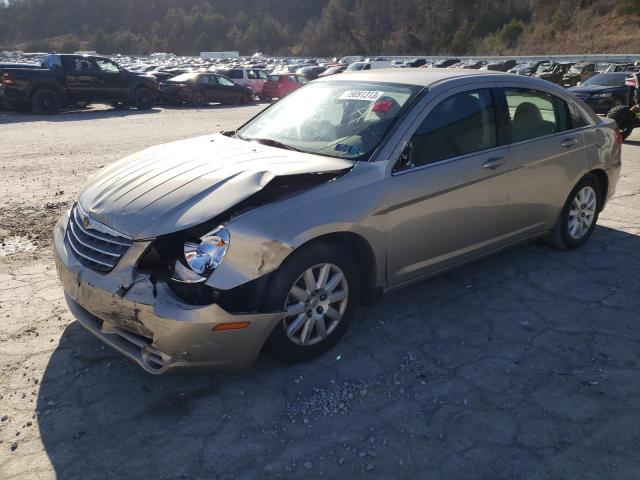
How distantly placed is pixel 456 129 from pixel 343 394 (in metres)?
2.08

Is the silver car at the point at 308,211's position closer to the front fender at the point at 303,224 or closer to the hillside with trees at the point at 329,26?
the front fender at the point at 303,224

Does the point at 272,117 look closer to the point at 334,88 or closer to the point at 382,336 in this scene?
the point at 334,88

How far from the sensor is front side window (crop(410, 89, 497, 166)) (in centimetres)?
384

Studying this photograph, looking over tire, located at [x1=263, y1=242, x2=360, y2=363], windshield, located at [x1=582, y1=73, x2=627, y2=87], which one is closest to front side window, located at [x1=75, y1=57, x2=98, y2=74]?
windshield, located at [x1=582, y1=73, x2=627, y2=87]

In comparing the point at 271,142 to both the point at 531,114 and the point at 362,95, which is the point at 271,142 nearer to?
the point at 362,95

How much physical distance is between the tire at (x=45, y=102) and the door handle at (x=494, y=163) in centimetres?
1683

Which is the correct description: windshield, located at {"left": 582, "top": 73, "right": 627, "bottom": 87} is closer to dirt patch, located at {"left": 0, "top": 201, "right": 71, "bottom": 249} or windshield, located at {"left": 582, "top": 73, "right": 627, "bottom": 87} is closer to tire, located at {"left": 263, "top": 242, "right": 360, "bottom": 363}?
dirt patch, located at {"left": 0, "top": 201, "right": 71, "bottom": 249}

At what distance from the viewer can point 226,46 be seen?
115 metres

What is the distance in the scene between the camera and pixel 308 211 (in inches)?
126

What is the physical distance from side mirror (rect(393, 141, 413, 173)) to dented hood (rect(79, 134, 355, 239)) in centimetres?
31

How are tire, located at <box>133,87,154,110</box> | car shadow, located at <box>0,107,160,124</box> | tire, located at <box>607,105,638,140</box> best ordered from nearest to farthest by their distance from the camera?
tire, located at <box>607,105,638,140</box>, car shadow, located at <box>0,107,160,124</box>, tire, located at <box>133,87,154,110</box>

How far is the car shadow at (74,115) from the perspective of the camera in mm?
16442

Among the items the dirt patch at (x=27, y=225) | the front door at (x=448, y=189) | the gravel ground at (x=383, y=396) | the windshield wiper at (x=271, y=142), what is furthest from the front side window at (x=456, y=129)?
the dirt patch at (x=27, y=225)

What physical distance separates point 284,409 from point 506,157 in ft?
8.50
